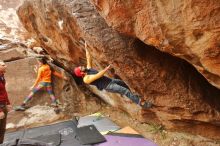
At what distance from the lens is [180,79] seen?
5734 millimetres

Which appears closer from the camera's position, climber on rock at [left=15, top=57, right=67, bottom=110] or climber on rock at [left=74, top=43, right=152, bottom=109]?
climber on rock at [left=74, top=43, right=152, bottom=109]

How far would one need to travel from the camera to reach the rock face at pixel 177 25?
3.34 metres

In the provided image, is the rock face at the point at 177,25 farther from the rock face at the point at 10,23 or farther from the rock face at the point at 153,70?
the rock face at the point at 10,23

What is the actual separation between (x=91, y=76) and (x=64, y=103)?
4.08 metres

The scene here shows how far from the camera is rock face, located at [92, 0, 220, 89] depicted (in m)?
3.34

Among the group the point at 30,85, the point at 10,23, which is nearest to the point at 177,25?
the point at 30,85

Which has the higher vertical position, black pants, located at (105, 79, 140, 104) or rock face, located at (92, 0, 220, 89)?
rock face, located at (92, 0, 220, 89)

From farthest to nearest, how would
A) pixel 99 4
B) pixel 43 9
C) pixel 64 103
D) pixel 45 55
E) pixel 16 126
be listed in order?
pixel 45 55 < pixel 64 103 < pixel 16 126 < pixel 43 9 < pixel 99 4

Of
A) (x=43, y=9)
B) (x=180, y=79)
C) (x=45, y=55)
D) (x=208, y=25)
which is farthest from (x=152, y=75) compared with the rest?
(x=45, y=55)

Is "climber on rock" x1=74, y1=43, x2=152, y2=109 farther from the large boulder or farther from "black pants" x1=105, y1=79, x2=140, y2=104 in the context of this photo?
the large boulder

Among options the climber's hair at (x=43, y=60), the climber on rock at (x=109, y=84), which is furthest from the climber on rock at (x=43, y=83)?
the climber on rock at (x=109, y=84)

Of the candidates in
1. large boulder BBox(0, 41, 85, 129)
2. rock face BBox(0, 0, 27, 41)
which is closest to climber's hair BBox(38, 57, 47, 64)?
large boulder BBox(0, 41, 85, 129)

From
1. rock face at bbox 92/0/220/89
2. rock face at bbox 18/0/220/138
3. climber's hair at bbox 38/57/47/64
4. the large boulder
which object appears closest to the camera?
rock face at bbox 92/0/220/89

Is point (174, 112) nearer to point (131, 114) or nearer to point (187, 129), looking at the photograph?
point (187, 129)
